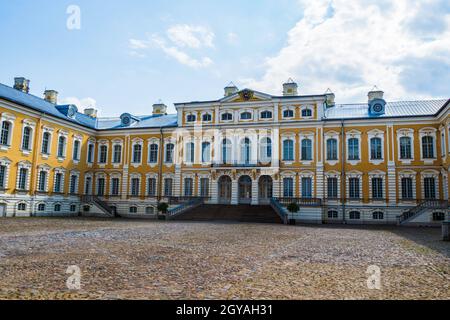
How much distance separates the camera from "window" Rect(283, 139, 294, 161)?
33.8m

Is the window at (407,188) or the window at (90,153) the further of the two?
the window at (90,153)

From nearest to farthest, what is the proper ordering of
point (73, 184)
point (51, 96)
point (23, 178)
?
point (23, 178)
point (73, 184)
point (51, 96)

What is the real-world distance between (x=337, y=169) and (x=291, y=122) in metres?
5.76

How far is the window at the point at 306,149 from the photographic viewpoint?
33.4 m

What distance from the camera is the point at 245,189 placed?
115 ft

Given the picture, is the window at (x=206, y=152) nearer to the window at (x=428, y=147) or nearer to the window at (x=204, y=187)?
the window at (x=204, y=187)

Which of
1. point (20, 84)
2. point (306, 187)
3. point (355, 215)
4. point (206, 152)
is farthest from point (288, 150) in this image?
point (20, 84)

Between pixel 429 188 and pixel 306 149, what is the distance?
10208mm

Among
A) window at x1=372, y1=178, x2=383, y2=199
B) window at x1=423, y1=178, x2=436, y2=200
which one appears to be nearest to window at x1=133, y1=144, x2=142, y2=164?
window at x1=372, y1=178, x2=383, y2=199

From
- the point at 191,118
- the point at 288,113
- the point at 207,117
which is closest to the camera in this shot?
the point at 288,113

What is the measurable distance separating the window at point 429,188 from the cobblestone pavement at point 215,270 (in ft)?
63.0

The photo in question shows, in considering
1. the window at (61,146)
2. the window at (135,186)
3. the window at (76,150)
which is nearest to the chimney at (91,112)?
the window at (76,150)

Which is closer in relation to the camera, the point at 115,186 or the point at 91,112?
the point at 115,186

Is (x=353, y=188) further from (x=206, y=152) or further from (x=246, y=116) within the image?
(x=206, y=152)
